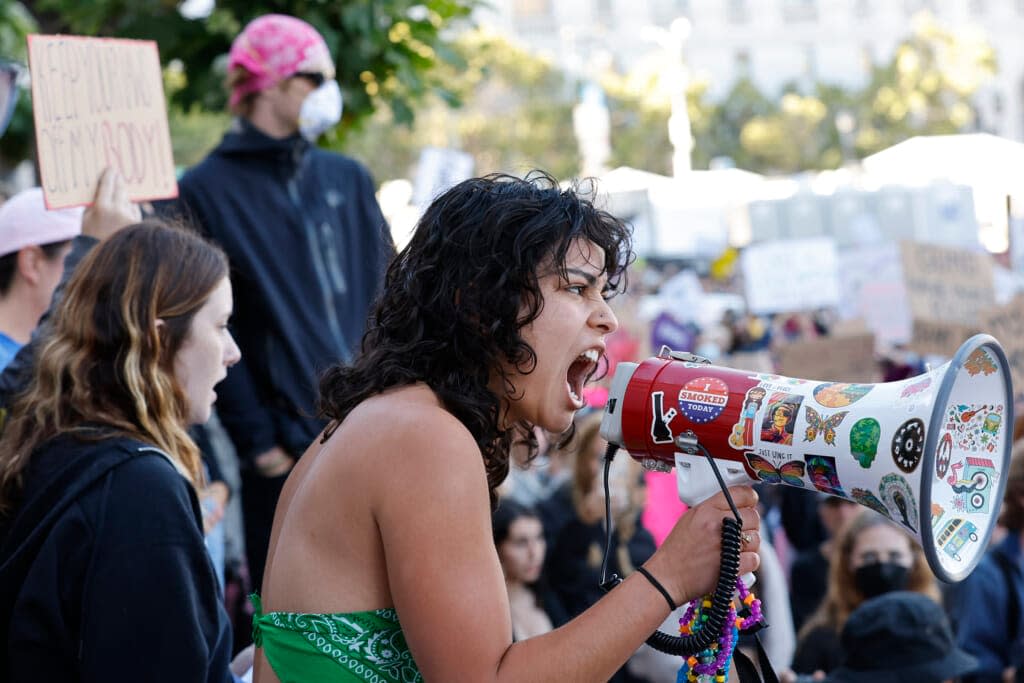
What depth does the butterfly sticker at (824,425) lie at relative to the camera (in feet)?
6.58

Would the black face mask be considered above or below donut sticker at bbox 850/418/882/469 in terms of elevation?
below

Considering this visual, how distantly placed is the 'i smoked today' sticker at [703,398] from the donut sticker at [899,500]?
282 millimetres

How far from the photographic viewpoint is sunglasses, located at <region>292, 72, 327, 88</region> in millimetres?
4066

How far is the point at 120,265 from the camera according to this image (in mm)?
2559

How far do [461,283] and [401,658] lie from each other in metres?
0.58

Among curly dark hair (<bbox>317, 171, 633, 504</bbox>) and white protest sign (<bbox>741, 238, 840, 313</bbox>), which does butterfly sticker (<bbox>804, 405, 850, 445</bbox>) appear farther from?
white protest sign (<bbox>741, 238, 840, 313</bbox>)

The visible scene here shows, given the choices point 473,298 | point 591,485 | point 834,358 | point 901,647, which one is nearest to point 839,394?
point 473,298

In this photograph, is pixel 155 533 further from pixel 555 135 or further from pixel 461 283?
pixel 555 135

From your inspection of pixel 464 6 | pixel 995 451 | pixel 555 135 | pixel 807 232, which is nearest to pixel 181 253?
pixel 995 451

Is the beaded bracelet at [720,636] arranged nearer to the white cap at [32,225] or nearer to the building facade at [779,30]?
the white cap at [32,225]

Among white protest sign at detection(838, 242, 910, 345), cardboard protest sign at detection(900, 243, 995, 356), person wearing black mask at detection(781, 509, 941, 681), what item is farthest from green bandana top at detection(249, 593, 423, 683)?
white protest sign at detection(838, 242, 910, 345)

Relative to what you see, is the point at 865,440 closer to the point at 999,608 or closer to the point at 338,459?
the point at 338,459

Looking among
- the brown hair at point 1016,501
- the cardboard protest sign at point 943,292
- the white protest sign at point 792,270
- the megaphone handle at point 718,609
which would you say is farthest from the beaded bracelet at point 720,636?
the white protest sign at point 792,270

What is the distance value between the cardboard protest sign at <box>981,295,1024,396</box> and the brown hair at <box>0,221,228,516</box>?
479 centimetres
